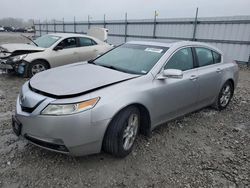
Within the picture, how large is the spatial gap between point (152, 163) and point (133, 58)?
1.63 m

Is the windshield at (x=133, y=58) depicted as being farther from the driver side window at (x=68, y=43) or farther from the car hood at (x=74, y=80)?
the driver side window at (x=68, y=43)

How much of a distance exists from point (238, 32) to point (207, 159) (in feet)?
29.0

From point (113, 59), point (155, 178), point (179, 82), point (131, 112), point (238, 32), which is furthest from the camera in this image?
point (238, 32)

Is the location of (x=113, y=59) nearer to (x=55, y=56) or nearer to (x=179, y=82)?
(x=179, y=82)

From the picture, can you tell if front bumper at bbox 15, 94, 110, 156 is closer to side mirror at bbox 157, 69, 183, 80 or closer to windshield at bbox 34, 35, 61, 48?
side mirror at bbox 157, 69, 183, 80

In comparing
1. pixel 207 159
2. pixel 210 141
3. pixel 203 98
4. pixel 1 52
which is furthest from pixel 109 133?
pixel 1 52

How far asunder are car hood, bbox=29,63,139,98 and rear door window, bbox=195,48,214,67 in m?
1.62

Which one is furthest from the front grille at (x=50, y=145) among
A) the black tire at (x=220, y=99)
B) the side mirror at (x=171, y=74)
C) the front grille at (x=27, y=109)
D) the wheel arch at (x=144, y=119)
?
the black tire at (x=220, y=99)

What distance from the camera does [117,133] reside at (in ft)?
8.99

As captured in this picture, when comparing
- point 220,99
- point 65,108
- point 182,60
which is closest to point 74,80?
point 65,108

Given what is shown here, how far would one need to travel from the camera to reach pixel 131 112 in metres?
2.92

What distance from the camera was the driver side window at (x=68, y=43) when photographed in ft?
25.0

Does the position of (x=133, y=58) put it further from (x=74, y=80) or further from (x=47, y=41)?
(x=47, y=41)

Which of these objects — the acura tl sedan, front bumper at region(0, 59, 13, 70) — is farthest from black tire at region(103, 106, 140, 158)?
front bumper at region(0, 59, 13, 70)
